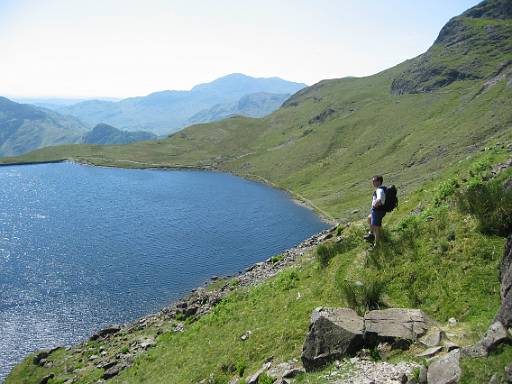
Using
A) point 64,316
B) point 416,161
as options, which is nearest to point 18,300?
point 64,316

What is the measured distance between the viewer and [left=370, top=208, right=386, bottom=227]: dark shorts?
25.3 meters

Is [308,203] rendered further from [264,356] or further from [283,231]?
[264,356]

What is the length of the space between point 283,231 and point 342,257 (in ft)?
254

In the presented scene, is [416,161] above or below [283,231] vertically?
above

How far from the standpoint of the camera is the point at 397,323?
1809 cm

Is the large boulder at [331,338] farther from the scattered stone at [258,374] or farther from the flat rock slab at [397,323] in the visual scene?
the scattered stone at [258,374]

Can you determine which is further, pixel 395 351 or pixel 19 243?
pixel 19 243

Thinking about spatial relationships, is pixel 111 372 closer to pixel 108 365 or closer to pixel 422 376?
pixel 108 365

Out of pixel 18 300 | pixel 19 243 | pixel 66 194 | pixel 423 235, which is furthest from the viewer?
pixel 66 194

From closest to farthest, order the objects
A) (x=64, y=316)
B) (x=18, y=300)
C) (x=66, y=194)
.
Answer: (x=64, y=316) → (x=18, y=300) → (x=66, y=194)

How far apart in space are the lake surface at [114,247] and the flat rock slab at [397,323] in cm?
4948

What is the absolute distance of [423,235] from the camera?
25688 millimetres

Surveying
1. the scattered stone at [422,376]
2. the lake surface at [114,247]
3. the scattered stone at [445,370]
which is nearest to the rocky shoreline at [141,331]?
the lake surface at [114,247]

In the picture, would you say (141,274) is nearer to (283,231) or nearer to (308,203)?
(283,231)
